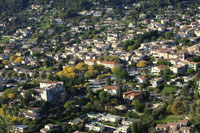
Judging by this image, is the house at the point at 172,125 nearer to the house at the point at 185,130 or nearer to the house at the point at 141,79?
the house at the point at 185,130

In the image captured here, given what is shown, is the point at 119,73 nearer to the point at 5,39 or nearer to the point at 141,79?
the point at 141,79

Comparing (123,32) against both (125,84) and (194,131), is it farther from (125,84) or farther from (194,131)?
(194,131)

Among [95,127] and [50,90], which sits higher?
[50,90]

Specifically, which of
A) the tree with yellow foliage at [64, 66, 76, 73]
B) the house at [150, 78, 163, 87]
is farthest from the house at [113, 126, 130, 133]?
the tree with yellow foliage at [64, 66, 76, 73]

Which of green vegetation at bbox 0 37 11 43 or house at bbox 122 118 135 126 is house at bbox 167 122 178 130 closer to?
house at bbox 122 118 135 126

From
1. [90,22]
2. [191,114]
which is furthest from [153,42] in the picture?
[191,114]

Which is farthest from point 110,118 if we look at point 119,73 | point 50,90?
point 119,73

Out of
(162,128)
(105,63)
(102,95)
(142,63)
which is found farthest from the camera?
(105,63)

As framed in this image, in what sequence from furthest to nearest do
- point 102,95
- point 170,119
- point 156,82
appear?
point 156,82 < point 102,95 < point 170,119
